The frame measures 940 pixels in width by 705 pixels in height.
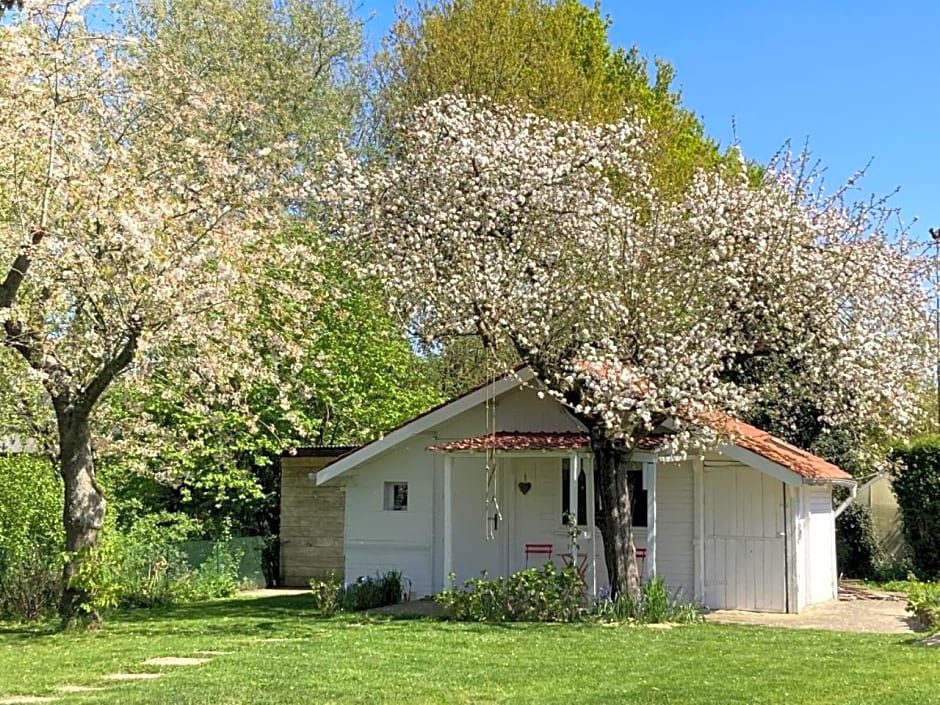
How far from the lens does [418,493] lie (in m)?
18.2

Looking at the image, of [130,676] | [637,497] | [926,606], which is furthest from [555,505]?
[130,676]

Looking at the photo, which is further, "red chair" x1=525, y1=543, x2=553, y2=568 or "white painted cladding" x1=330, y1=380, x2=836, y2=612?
"red chair" x1=525, y1=543, x2=553, y2=568

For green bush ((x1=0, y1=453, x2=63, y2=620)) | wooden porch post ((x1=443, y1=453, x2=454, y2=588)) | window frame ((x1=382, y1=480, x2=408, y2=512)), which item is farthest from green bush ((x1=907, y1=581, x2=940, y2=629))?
green bush ((x1=0, y1=453, x2=63, y2=620))

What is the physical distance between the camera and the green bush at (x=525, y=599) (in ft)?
47.9

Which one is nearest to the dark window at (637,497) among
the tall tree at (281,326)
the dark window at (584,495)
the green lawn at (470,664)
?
the dark window at (584,495)

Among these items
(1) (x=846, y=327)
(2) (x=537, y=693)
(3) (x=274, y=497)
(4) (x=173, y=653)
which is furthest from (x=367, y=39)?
(2) (x=537, y=693)

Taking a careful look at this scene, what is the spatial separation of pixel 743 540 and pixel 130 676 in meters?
9.34

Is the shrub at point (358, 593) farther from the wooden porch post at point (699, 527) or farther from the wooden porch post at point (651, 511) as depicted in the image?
the wooden porch post at point (699, 527)

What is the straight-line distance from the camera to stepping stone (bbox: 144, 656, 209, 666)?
11.3m

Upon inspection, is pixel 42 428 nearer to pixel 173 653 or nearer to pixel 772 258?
pixel 173 653

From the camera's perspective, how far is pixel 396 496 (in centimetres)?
1842

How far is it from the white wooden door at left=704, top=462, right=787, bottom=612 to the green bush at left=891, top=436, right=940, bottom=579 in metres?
5.69

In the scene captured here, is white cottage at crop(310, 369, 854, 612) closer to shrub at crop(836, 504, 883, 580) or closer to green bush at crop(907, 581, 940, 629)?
green bush at crop(907, 581, 940, 629)

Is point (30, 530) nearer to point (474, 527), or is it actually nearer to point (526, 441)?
point (474, 527)
